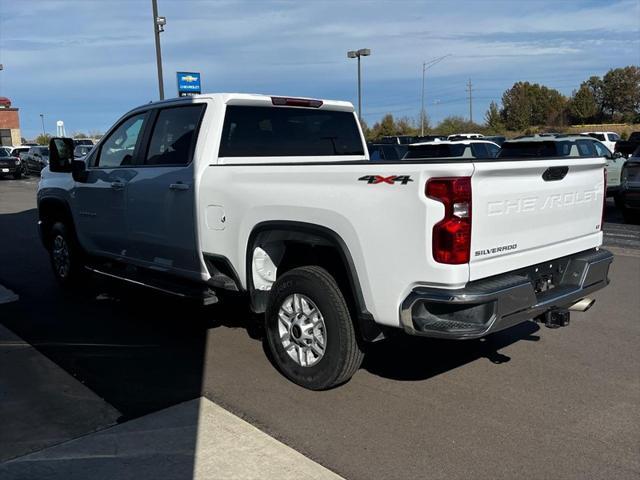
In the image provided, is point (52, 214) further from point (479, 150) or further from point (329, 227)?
point (479, 150)

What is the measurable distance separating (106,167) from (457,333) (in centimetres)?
426

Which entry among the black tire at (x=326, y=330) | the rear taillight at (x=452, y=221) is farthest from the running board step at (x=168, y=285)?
the rear taillight at (x=452, y=221)

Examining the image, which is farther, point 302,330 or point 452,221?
point 302,330

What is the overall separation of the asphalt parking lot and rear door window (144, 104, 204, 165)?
5.27ft

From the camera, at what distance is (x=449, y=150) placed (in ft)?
51.3

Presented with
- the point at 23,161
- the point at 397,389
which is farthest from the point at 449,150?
the point at 23,161

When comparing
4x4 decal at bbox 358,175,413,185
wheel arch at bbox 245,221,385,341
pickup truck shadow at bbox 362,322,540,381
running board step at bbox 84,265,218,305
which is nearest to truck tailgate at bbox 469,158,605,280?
4x4 decal at bbox 358,175,413,185

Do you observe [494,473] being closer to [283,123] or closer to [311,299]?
[311,299]

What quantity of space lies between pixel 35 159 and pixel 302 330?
3507cm

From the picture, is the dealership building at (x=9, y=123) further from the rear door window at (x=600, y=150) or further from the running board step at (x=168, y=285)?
the running board step at (x=168, y=285)

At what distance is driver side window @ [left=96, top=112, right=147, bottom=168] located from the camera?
6.08 metres

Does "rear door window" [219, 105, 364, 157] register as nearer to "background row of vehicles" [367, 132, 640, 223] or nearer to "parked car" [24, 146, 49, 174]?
"background row of vehicles" [367, 132, 640, 223]

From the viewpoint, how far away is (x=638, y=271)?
8.31 meters

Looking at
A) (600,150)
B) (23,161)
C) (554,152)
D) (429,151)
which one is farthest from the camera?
(23,161)
